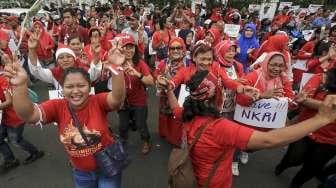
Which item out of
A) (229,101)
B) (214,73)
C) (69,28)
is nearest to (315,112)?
(229,101)

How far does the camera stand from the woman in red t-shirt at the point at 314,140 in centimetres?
363

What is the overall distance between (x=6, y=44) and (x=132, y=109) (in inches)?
137

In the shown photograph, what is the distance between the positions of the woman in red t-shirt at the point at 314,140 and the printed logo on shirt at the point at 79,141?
2068 millimetres

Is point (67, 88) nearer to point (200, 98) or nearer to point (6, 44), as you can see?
point (200, 98)

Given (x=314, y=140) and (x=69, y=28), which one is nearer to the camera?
(x=314, y=140)

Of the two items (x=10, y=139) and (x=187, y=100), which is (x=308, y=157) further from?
(x=10, y=139)

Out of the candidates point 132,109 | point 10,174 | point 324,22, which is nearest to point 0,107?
point 10,174

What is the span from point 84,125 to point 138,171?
2413 mm

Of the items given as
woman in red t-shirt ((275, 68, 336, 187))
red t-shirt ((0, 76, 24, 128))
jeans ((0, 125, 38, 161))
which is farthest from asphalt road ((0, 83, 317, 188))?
red t-shirt ((0, 76, 24, 128))

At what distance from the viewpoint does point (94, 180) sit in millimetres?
3084

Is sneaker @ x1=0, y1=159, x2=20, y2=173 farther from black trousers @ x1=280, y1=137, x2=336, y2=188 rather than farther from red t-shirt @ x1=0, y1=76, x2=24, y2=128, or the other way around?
black trousers @ x1=280, y1=137, x2=336, y2=188

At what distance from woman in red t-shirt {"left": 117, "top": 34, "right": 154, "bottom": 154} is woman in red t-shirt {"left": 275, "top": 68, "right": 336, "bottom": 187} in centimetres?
197

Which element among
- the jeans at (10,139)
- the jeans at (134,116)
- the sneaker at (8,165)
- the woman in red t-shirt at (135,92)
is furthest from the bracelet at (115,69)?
the sneaker at (8,165)

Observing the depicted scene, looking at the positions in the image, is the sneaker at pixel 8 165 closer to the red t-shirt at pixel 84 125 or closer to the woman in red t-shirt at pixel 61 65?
the woman in red t-shirt at pixel 61 65
